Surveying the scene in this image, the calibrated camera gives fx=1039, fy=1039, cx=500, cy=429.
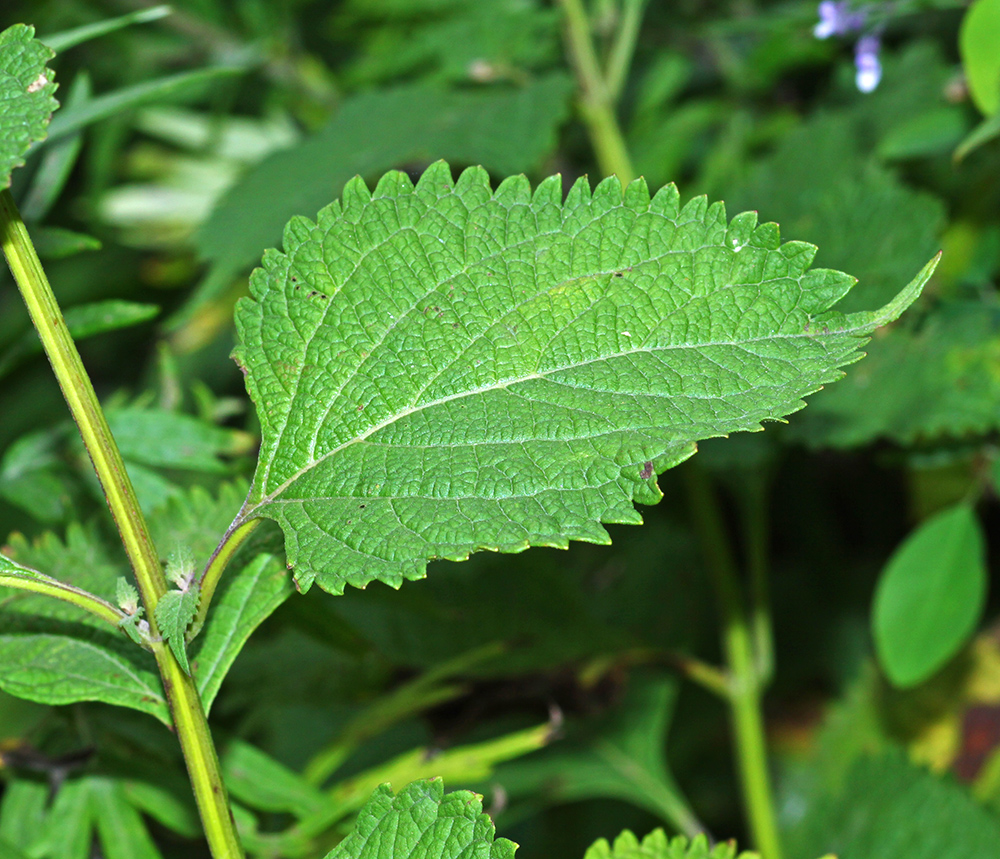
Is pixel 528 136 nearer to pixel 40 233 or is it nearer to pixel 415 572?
pixel 40 233

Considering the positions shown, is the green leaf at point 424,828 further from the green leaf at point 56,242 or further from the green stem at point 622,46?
the green stem at point 622,46

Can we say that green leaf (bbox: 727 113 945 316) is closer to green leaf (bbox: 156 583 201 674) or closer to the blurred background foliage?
the blurred background foliage

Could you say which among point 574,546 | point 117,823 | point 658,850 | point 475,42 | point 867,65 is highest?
point 475,42

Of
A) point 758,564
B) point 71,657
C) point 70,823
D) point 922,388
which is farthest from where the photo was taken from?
point 758,564

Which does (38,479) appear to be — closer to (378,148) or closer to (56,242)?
(56,242)

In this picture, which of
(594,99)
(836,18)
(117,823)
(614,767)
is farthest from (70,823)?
(836,18)

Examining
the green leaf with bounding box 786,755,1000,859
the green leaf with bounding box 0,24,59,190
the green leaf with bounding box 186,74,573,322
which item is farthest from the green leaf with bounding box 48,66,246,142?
the green leaf with bounding box 786,755,1000,859

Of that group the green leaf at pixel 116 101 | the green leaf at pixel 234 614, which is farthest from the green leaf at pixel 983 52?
the green leaf at pixel 234 614
